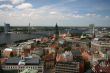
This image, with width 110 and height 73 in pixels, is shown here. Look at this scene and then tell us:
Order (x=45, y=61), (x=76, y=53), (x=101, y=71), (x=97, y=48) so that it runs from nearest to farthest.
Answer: (x=101, y=71)
(x=45, y=61)
(x=76, y=53)
(x=97, y=48)

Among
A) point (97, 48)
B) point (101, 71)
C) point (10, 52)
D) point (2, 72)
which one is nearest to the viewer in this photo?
point (101, 71)

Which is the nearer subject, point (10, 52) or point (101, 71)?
point (101, 71)

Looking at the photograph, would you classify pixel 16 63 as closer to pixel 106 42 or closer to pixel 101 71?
pixel 101 71

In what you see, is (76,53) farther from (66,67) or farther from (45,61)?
(66,67)

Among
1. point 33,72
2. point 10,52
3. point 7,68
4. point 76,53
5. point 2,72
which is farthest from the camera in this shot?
point 10,52

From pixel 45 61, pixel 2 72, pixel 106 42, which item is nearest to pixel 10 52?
pixel 45 61

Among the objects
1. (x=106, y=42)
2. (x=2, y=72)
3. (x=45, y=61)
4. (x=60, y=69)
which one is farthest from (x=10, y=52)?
(x=106, y=42)

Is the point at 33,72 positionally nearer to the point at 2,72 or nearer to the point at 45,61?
the point at 2,72

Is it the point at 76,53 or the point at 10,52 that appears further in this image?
the point at 10,52

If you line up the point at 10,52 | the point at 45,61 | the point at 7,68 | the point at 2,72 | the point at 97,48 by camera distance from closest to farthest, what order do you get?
the point at 2,72
the point at 7,68
the point at 45,61
the point at 10,52
the point at 97,48
